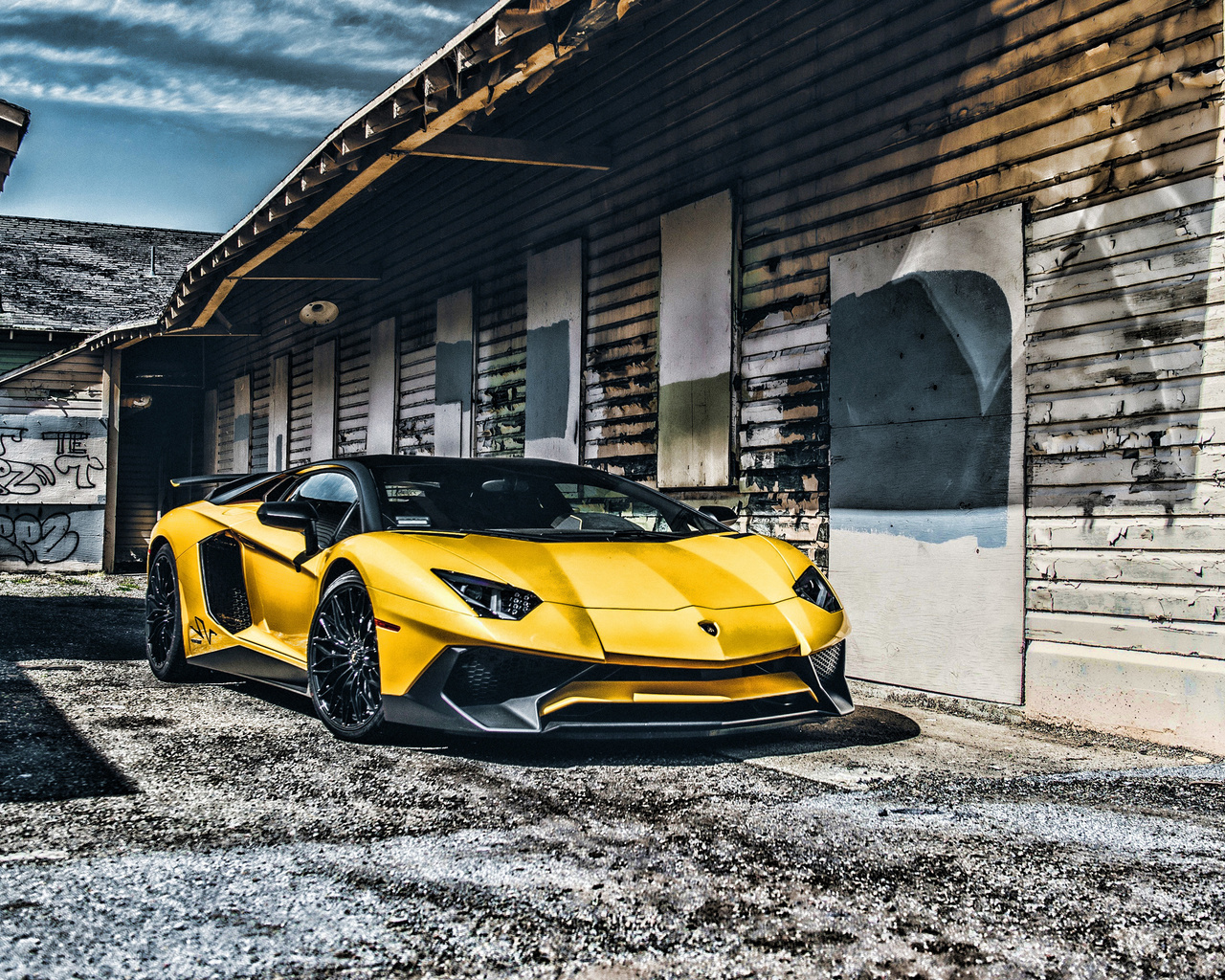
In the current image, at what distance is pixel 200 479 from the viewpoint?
6.69 meters

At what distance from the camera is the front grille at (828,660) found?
13.5ft

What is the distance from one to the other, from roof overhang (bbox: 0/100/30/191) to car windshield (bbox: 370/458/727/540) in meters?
5.15

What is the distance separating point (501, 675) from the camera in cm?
371

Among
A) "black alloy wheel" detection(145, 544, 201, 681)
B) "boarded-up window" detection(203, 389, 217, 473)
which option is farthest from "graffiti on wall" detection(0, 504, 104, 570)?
"black alloy wheel" detection(145, 544, 201, 681)

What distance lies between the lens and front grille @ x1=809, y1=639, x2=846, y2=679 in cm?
411

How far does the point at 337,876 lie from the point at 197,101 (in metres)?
60.4

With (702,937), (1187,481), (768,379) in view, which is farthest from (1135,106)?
(702,937)

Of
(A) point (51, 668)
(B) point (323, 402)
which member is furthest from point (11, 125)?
(B) point (323, 402)

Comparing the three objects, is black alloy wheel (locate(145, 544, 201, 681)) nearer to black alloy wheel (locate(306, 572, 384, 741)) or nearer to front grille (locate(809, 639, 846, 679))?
black alloy wheel (locate(306, 572, 384, 741))

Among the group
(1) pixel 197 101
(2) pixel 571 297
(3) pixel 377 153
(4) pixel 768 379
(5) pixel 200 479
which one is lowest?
(5) pixel 200 479

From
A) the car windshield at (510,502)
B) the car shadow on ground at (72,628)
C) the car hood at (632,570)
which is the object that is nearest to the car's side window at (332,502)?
the car windshield at (510,502)

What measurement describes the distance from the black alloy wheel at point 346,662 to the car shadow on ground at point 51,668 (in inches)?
32.7

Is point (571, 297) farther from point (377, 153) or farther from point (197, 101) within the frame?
point (197, 101)

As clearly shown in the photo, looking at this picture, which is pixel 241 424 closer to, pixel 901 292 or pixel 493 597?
pixel 901 292
